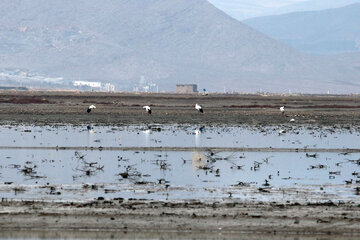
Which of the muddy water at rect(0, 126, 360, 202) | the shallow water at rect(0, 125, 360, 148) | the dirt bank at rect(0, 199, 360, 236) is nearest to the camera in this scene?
the dirt bank at rect(0, 199, 360, 236)

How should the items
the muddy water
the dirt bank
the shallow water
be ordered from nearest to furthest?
the dirt bank → the muddy water → the shallow water

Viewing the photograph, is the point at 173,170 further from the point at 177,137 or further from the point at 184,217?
the point at 177,137

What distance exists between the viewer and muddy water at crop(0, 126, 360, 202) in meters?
24.4

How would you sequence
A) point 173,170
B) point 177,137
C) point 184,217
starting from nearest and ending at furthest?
point 184,217 → point 173,170 → point 177,137

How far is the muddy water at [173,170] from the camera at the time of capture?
24.4m

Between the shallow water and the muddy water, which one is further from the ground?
the shallow water

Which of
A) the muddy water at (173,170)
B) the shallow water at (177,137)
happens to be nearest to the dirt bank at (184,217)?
the muddy water at (173,170)

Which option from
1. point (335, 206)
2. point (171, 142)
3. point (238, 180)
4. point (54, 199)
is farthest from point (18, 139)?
point (335, 206)

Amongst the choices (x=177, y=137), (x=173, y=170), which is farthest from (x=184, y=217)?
(x=177, y=137)

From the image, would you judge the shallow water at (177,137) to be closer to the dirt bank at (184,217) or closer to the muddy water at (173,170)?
the muddy water at (173,170)

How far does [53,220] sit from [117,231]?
145 centimetres

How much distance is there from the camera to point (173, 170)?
30.5 meters

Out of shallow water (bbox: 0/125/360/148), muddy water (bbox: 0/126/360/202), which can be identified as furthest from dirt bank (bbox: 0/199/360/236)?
shallow water (bbox: 0/125/360/148)

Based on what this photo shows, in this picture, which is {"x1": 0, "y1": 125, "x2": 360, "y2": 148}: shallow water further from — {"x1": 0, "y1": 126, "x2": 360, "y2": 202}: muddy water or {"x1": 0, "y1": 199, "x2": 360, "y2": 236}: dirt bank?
{"x1": 0, "y1": 199, "x2": 360, "y2": 236}: dirt bank
